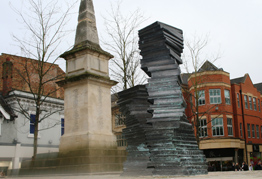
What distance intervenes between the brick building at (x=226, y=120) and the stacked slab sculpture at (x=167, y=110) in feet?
74.7

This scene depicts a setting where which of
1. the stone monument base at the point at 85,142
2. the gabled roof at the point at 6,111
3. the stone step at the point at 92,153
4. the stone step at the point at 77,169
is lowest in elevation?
the stone step at the point at 77,169

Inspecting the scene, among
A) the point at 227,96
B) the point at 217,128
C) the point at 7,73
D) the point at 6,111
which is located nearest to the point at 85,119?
the point at 6,111

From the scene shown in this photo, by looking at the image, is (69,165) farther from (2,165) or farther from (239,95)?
(239,95)

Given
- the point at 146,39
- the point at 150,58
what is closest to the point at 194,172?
the point at 150,58

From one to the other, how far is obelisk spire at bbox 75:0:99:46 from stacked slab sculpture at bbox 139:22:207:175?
17.7 ft

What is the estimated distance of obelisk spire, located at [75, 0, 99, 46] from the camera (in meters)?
16.0

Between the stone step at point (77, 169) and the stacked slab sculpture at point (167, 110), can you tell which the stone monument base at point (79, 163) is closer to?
the stone step at point (77, 169)

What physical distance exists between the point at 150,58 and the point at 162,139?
2.99 m

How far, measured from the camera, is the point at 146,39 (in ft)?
36.5

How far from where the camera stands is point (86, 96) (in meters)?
14.4

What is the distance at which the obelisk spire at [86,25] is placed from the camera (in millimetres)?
16000

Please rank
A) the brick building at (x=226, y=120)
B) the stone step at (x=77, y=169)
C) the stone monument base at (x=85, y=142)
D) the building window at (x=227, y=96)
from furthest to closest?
the building window at (x=227, y=96) < the brick building at (x=226, y=120) < the stone monument base at (x=85, y=142) < the stone step at (x=77, y=169)

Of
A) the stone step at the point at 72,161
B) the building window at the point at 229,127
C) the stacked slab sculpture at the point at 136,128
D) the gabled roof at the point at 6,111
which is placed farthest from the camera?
the building window at the point at 229,127

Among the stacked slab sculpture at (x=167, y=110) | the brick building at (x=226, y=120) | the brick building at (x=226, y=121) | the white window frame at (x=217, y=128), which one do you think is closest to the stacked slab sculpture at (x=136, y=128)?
the stacked slab sculpture at (x=167, y=110)
